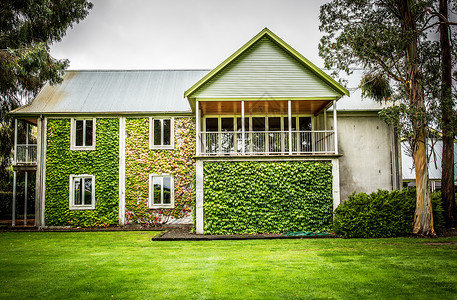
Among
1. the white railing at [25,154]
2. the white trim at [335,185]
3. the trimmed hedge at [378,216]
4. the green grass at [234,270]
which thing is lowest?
the green grass at [234,270]

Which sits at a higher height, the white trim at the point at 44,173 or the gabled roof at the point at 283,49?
the gabled roof at the point at 283,49

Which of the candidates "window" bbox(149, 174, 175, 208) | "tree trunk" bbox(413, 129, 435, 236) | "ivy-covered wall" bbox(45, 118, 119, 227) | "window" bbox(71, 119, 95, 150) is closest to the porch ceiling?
"window" bbox(149, 174, 175, 208)

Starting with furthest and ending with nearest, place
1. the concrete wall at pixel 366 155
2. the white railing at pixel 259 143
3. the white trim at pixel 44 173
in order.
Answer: the white trim at pixel 44 173
the concrete wall at pixel 366 155
the white railing at pixel 259 143

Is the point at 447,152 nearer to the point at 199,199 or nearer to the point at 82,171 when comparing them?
the point at 199,199

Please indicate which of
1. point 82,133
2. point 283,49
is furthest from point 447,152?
point 82,133

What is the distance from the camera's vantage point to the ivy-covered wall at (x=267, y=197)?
14523 mm

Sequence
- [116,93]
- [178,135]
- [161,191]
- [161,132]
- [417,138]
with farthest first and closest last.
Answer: [116,93], [161,132], [178,135], [161,191], [417,138]

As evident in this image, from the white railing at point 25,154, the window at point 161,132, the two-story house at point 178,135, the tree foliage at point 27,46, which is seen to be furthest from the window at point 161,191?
the tree foliage at point 27,46

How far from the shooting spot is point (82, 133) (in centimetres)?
1864

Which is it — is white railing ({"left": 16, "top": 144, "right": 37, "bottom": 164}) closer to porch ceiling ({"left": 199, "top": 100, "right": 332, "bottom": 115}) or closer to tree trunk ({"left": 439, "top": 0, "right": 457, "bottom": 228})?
porch ceiling ({"left": 199, "top": 100, "right": 332, "bottom": 115})

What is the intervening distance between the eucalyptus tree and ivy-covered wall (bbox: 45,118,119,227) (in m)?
10.9

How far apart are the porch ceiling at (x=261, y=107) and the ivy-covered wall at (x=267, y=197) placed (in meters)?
2.76

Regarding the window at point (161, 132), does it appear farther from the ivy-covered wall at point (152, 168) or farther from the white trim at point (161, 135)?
the ivy-covered wall at point (152, 168)

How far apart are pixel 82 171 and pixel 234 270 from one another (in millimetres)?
12549
